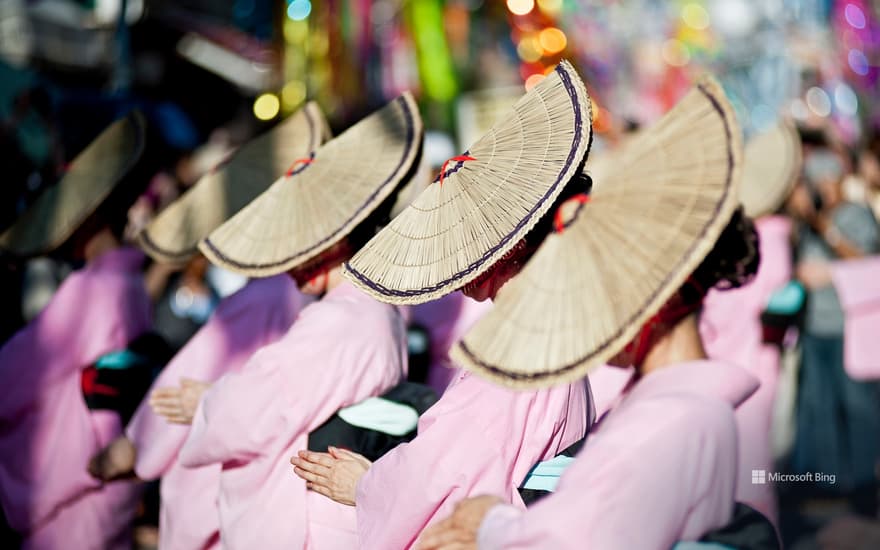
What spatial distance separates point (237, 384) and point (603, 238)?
1.25m

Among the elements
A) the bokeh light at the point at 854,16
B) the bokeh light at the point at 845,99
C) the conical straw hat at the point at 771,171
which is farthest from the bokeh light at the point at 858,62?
the conical straw hat at the point at 771,171

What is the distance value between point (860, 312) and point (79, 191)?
4.01 meters

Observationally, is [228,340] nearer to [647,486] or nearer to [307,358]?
[307,358]

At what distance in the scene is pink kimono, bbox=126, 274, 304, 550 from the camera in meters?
3.11

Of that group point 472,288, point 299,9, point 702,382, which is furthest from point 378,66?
point 702,382

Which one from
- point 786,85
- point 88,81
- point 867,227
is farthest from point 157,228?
point 786,85

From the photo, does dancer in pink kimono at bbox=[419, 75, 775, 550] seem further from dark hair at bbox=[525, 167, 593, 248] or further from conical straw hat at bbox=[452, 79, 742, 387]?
dark hair at bbox=[525, 167, 593, 248]

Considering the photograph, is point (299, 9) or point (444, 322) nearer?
point (444, 322)

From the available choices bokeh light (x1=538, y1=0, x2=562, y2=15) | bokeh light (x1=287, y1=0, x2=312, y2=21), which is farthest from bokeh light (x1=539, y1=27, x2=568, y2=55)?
bokeh light (x1=287, y1=0, x2=312, y2=21)

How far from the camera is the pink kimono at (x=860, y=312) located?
5.11 m

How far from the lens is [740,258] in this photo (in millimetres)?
1878

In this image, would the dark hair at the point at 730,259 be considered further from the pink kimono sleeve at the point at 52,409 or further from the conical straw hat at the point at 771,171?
the conical straw hat at the point at 771,171

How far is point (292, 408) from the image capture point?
8.30ft

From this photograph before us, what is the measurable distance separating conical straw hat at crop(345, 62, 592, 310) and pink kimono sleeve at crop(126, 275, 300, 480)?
1.12 m
